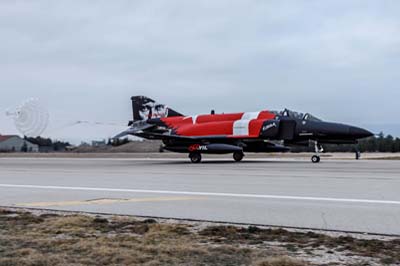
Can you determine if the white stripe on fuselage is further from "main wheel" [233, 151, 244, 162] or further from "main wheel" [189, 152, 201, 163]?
"main wheel" [189, 152, 201, 163]

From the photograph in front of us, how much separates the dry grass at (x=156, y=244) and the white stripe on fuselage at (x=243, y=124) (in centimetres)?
1958

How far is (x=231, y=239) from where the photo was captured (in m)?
6.57

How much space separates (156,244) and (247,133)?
21144 mm

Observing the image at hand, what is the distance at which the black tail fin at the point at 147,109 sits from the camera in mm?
32625

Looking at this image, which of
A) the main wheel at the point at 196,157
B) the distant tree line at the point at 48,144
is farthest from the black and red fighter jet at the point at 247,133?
the distant tree line at the point at 48,144

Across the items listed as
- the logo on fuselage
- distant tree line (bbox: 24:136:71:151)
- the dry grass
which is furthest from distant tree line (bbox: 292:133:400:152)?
the dry grass

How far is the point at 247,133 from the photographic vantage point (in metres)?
27.1

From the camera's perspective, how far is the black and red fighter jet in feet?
84.9

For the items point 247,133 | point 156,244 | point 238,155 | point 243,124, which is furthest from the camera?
point 238,155

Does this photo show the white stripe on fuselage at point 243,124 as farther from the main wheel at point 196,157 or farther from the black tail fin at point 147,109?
the black tail fin at point 147,109

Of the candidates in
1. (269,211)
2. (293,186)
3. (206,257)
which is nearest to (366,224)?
(269,211)

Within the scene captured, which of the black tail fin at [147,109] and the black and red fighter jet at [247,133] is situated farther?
the black tail fin at [147,109]

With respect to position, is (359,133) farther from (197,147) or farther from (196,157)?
(196,157)

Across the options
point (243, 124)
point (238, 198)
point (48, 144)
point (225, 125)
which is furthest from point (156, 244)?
point (48, 144)
